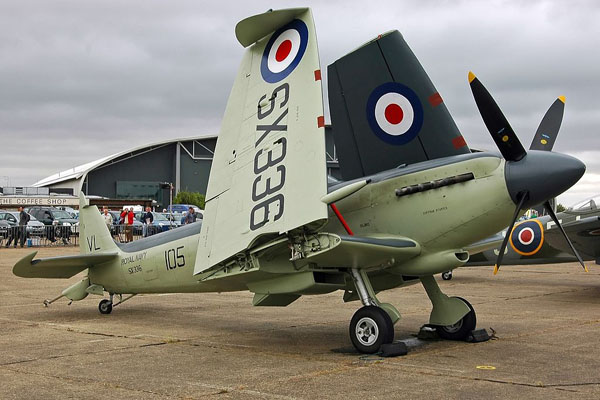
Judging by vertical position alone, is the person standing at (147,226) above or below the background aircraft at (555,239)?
→ above

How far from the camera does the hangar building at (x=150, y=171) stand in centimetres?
8738

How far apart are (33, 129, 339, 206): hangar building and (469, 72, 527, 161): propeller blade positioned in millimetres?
80775

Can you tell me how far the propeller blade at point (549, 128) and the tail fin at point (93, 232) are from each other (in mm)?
6633

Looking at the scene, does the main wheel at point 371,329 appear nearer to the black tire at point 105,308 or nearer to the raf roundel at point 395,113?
the raf roundel at point 395,113

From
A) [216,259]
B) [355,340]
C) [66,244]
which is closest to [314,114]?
[216,259]

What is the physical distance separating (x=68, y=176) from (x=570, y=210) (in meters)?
87.4

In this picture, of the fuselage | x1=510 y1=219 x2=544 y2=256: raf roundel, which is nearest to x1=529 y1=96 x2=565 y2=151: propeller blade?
the fuselage

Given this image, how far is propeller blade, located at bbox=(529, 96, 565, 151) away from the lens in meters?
9.30

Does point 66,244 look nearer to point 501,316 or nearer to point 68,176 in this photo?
point 501,316

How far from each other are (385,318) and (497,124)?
238cm

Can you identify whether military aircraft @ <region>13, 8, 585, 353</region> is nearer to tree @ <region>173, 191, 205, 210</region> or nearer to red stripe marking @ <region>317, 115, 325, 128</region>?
red stripe marking @ <region>317, 115, 325, 128</region>

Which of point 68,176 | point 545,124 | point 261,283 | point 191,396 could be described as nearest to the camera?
point 191,396

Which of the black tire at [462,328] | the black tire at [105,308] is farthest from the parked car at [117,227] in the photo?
the black tire at [462,328]

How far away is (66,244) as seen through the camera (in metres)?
34.5
